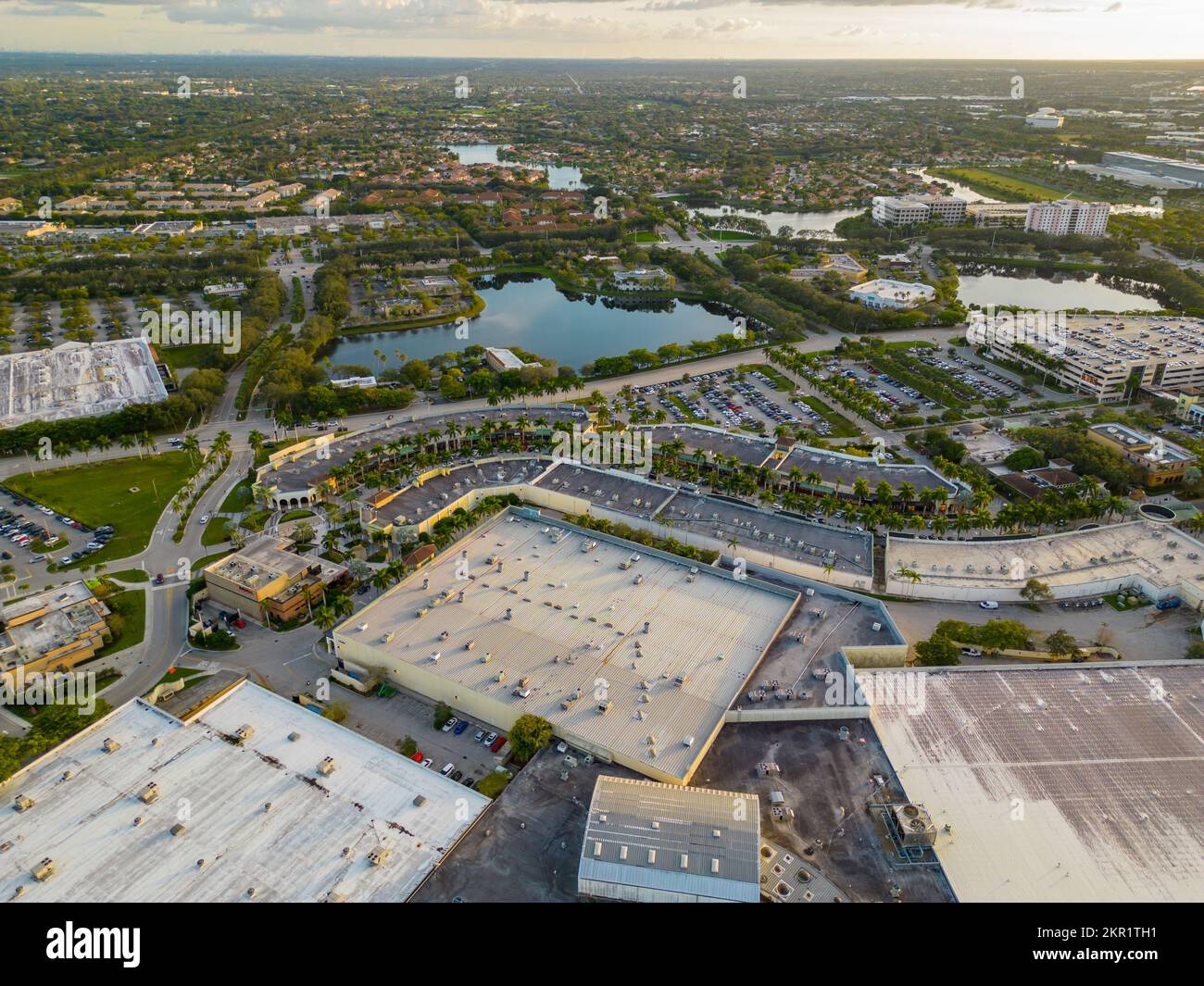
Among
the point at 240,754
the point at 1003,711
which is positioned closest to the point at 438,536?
the point at 240,754

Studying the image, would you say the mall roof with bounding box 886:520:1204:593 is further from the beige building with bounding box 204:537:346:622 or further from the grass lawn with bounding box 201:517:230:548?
the grass lawn with bounding box 201:517:230:548

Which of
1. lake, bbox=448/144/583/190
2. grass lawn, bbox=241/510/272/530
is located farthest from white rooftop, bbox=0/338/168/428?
lake, bbox=448/144/583/190

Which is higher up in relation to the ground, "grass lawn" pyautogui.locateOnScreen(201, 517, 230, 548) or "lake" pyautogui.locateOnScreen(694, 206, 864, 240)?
"lake" pyautogui.locateOnScreen(694, 206, 864, 240)

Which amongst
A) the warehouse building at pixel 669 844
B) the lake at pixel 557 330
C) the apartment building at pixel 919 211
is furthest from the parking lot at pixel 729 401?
the apartment building at pixel 919 211

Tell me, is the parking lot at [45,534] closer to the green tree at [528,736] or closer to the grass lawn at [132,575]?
the grass lawn at [132,575]

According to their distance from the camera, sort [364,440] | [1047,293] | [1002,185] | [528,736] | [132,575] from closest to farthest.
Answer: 1. [528,736]
2. [132,575]
3. [364,440]
4. [1047,293]
5. [1002,185]

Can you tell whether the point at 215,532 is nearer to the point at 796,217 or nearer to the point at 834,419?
the point at 834,419

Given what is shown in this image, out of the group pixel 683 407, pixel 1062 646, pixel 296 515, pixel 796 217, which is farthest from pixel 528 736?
pixel 796 217
